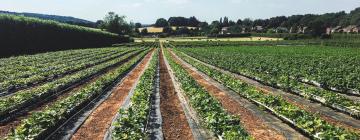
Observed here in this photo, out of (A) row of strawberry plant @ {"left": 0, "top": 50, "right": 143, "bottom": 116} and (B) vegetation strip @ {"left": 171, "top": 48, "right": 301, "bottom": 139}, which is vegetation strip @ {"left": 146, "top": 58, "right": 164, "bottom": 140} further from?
(A) row of strawberry plant @ {"left": 0, "top": 50, "right": 143, "bottom": 116}

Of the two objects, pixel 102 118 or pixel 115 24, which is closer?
pixel 102 118

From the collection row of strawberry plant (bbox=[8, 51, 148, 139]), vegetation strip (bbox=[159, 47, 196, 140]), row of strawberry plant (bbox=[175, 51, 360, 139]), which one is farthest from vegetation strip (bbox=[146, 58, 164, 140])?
row of strawberry plant (bbox=[175, 51, 360, 139])

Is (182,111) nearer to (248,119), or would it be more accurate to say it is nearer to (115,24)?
(248,119)

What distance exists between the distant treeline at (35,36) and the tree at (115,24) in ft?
276

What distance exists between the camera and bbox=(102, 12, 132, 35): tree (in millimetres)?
171625

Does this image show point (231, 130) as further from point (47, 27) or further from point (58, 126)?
point (47, 27)

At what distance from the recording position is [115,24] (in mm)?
172375

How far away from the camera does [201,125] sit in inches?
515

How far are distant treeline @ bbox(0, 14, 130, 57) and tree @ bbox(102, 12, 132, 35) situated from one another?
276 feet

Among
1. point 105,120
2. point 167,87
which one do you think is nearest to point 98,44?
point 167,87

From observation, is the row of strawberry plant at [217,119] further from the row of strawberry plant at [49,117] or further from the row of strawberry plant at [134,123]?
the row of strawberry plant at [49,117]

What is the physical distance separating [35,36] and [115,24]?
113621 millimetres

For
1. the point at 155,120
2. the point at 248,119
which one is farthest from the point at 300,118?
the point at 155,120

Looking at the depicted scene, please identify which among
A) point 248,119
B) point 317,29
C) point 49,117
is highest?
point 317,29
